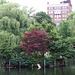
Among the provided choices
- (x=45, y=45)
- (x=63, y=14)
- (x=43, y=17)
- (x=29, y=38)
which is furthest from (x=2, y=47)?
(x=63, y=14)

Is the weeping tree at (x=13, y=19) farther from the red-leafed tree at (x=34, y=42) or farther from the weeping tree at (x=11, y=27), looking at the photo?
the red-leafed tree at (x=34, y=42)

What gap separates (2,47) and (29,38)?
4217mm

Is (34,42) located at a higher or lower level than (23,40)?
lower

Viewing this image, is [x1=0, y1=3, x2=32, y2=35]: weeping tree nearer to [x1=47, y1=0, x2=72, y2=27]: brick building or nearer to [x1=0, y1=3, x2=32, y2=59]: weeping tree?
[x1=0, y1=3, x2=32, y2=59]: weeping tree

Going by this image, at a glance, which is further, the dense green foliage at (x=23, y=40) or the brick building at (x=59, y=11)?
the brick building at (x=59, y=11)

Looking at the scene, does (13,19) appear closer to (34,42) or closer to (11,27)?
(11,27)

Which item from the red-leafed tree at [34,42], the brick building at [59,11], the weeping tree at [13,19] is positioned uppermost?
the brick building at [59,11]

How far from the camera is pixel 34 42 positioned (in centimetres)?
2997

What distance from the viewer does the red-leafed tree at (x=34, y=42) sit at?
29906 millimetres

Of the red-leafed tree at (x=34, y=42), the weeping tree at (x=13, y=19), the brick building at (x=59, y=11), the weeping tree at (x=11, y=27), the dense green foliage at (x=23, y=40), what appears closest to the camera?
the red-leafed tree at (x=34, y=42)

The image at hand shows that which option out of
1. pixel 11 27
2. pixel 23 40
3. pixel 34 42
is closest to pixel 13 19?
pixel 11 27

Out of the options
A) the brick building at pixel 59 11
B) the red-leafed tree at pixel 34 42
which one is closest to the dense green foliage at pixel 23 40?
the red-leafed tree at pixel 34 42

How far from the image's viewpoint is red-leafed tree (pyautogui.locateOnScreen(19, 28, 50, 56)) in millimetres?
29906

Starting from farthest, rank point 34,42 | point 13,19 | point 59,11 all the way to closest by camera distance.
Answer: point 59,11
point 13,19
point 34,42
